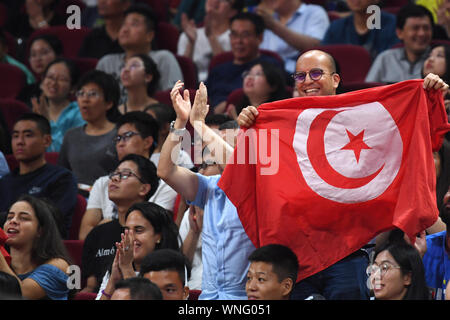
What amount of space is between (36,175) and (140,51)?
66.6 inches

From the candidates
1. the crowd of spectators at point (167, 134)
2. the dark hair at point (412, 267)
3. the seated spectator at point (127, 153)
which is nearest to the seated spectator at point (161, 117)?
the crowd of spectators at point (167, 134)

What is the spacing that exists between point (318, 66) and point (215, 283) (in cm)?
110

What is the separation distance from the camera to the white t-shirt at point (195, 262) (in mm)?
4531

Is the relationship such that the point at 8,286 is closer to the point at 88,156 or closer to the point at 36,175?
the point at 36,175

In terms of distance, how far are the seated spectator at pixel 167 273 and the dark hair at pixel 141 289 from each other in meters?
0.33

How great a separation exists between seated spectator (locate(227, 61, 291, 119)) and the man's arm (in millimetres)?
1732

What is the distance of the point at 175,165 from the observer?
12.7 ft

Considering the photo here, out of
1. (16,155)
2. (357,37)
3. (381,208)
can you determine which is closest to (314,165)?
(381,208)

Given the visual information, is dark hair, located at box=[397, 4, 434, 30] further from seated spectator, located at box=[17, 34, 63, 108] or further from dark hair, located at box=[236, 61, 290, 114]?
seated spectator, located at box=[17, 34, 63, 108]

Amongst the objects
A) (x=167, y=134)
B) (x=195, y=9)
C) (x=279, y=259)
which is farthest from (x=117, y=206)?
(x=195, y=9)

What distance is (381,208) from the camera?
12.4 ft

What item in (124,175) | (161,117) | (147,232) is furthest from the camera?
(161,117)
